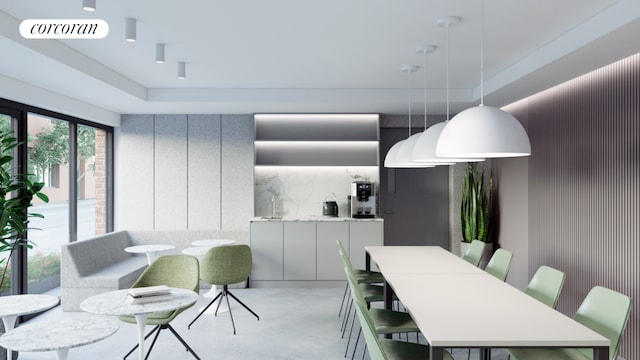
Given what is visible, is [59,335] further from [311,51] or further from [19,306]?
[311,51]

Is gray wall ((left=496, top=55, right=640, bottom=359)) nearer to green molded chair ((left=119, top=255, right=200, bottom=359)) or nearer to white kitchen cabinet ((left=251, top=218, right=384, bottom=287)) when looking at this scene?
white kitchen cabinet ((left=251, top=218, right=384, bottom=287))

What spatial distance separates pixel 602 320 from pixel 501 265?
1295mm

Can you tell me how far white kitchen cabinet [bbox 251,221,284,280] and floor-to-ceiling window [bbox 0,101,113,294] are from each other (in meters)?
2.18

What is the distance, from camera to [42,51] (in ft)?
11.6

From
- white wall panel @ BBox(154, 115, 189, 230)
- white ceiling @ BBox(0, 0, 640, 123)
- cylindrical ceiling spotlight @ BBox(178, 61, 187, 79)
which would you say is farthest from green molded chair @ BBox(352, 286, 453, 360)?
white wall panel @ BBox(154, 115, 189, 230)

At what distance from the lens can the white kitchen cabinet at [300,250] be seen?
639cm

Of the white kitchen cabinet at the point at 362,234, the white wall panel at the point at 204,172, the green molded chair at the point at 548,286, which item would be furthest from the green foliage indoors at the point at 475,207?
the white wall panel at the point at 204,172

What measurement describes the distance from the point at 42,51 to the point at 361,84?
328 cm

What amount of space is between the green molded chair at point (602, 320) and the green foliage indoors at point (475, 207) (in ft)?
11.3

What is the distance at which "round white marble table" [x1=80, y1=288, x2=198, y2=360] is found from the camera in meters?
2.88

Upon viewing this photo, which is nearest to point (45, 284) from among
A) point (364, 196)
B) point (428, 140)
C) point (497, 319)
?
point (364, 196)

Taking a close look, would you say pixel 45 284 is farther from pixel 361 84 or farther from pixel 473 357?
pixel 473 357

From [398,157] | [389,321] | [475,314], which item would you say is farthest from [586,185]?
[475,314]

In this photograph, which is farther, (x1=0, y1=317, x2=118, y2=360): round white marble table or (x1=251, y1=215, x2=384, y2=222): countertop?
(x1=251, y1=215, x2=384, y2=222): countertop
